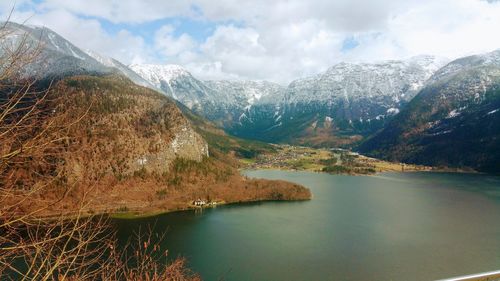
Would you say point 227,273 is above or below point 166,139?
below

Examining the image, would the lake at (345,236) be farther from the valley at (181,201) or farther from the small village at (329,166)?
the small village at (329,166)

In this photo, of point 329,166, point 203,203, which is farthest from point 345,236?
point 329,166

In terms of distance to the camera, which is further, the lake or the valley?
the lake

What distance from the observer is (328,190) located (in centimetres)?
10975

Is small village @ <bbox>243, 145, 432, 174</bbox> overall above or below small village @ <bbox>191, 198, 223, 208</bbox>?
above

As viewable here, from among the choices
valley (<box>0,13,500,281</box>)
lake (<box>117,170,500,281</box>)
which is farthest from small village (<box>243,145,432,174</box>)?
lake (<box>117,170,500,281</box>)

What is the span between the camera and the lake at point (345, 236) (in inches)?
1767

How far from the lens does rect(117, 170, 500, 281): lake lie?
44.9 m

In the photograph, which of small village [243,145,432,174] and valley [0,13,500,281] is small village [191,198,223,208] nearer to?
valley [0,13,500,281]

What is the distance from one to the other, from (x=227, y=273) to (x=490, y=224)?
49.3m

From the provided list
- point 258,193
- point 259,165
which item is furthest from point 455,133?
point 258,193

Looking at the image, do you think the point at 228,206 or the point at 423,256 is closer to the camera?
the point at 423,256

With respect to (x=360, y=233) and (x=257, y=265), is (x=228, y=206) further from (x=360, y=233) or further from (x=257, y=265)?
(x=257, y=265)

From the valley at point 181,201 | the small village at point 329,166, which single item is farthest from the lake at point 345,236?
the small village at point 329,166
